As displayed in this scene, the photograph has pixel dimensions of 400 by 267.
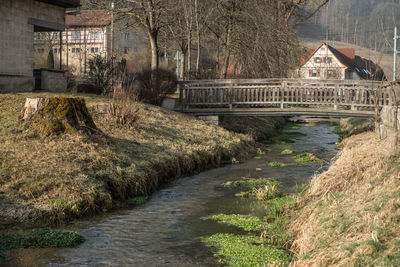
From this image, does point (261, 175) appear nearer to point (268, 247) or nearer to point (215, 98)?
point (268, 247)

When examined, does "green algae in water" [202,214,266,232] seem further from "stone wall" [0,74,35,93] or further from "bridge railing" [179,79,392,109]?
"bridge railing" [179,79,392,109]

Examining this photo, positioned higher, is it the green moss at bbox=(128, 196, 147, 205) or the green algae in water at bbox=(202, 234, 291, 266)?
the green algae in water at bbox=(202, 234, 291, 266)

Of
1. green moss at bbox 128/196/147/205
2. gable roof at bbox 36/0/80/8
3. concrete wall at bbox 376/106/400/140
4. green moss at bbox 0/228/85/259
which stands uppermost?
gable roof at bbox 36/0/80/8

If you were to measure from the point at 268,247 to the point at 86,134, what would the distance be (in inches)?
254

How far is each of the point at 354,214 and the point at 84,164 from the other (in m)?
6.35

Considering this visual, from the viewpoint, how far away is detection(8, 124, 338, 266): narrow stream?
23.6 feet

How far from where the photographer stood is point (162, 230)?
28.9ft

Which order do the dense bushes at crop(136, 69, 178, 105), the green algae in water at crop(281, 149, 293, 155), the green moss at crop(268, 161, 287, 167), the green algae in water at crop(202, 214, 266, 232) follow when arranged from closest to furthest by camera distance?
the green algae in water at crop(202, 214, 266, 232), the green moss at crop(268, 161, 287, 167), the green algae in water at crop(281, 149, 293, 155), the dense bushes at crop(136, 69, 178, 105)

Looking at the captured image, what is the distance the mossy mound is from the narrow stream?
281 centimetres

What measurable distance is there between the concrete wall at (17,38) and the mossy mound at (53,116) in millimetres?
7236

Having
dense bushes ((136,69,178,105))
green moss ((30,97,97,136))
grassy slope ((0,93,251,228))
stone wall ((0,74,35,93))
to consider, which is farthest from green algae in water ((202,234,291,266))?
dense bushes ((136,69,178,105))

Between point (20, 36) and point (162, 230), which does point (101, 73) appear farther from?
point (162, 230)

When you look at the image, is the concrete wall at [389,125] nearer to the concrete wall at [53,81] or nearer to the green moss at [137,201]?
the green moss at [137,201]

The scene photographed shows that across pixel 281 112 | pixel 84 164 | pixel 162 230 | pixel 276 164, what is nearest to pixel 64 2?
pixel 281 112
